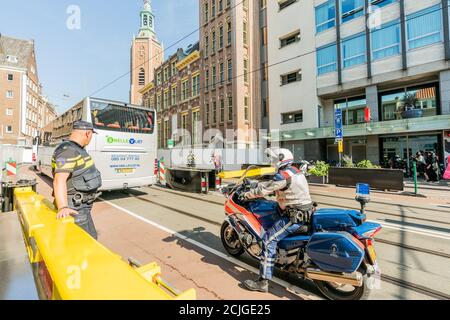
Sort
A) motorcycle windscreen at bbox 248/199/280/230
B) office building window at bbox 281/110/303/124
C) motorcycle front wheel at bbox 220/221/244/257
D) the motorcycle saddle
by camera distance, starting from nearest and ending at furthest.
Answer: the motorcycle saddle, motorcycle windscreen at bbox 248/199/280/230, motorcycle front wheel at bbox 220/221/244/257, office building window at bbox 281/110/303/124

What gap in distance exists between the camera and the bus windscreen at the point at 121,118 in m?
8.12

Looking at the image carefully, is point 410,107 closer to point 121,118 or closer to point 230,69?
point 230,69

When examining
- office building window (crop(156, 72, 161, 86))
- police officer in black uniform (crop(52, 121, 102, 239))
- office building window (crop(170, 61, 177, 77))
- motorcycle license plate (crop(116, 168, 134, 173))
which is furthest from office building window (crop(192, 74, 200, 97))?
police officer in black uniform (crop(52, 121, 102, 239))

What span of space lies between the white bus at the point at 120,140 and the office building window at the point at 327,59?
15.2 metres

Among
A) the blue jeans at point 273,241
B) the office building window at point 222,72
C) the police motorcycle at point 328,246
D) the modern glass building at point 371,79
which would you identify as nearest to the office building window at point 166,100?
the office building window at point 222,72

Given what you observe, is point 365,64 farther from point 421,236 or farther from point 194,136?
point 194,136

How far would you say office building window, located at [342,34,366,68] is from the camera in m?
17.0

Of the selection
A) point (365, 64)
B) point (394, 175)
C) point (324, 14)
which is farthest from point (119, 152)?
point (324, 14)

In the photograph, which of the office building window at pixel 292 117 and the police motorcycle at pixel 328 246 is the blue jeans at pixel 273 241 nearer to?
the police motorcycle at pixel 328 246

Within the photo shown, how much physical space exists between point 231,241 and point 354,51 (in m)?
18.8

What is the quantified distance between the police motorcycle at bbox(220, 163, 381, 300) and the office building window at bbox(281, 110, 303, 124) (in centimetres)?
1828

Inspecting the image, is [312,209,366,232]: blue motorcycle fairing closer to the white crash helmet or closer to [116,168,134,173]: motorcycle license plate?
the white crash helmet
